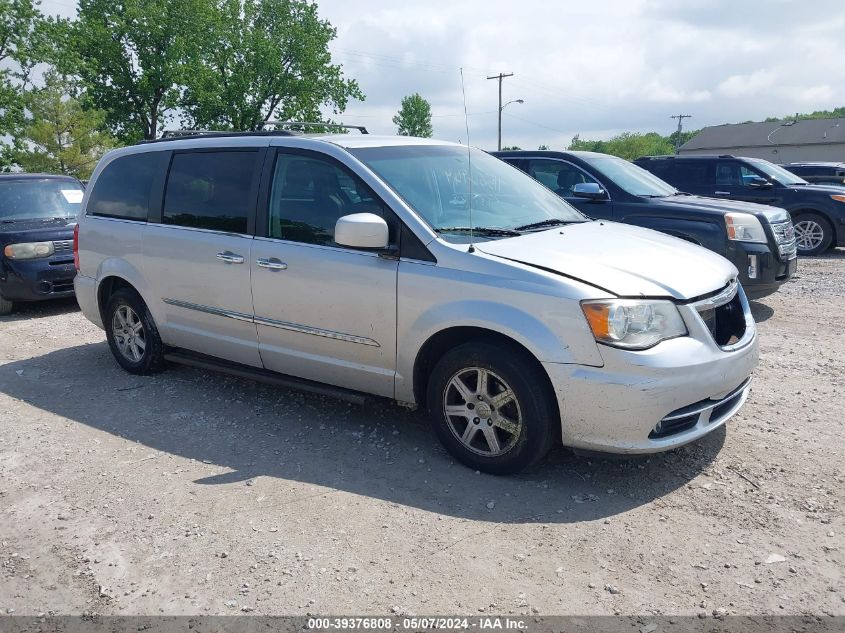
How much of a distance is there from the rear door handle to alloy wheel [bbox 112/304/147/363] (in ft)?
4.37

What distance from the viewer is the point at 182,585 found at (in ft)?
Answer: 9.81

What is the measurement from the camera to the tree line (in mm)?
32719

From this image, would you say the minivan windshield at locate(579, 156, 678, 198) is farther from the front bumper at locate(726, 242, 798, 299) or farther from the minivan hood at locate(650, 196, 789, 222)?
the front bumper at locate(726, 242, 798, 299)

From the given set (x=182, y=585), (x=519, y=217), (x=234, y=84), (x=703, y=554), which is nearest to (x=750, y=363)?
(x=703, y=554)

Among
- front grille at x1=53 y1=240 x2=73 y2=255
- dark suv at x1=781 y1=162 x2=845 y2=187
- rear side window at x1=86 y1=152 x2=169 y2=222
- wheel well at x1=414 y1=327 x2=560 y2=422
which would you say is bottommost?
wheel well at x1=414 y1=327 x2=560 y2=422

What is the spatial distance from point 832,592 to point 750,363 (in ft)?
4.67

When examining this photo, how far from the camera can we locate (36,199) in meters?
9.40

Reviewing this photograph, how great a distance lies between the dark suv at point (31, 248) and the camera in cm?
838

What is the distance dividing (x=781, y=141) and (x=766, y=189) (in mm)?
55157

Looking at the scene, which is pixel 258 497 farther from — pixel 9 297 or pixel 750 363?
pixel 9 297

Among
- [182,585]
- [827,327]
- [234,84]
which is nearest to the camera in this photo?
[182,585]

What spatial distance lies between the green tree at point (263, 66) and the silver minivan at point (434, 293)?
40207 millimetres

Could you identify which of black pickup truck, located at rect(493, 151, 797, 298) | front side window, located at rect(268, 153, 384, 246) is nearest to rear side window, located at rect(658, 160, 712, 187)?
black pickup truck, located at rect(493, 151, 797, 298)

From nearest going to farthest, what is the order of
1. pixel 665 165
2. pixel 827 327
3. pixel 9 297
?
pixel 827 327, pixel 9 297, pixel 665 165
